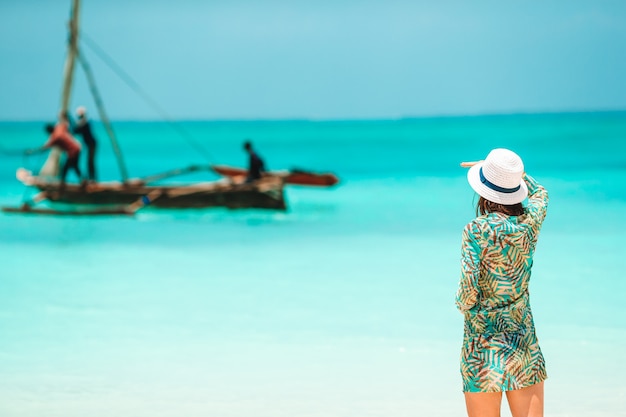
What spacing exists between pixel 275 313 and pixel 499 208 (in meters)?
3.46

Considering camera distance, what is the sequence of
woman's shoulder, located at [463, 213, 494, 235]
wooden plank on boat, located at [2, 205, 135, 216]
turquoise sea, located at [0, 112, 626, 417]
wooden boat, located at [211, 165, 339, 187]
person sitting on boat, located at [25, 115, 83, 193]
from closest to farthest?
woman's shoulder, located at [463, 213, 494, 235] < turquoise sea, located at [0, 112, 626, 417] < wooden plank on boat, located at [2, 205, 135, 216] < person sitting on boat, located at [25, 115, 83, 193] < wooden boat, located at [211, 165, 339, 187]

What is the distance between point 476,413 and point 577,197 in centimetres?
1172

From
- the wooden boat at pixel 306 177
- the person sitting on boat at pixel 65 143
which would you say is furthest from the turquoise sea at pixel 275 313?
the person sitting on boat at pixel 65 143

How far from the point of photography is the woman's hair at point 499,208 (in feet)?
7.36

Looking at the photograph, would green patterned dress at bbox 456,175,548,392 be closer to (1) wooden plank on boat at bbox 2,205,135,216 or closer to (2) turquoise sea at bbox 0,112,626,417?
(2) turquoise sea at bbox 0,112,626,417

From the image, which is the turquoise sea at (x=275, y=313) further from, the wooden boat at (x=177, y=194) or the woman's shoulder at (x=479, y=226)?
the woman's shoulder at (x=479, y=226)

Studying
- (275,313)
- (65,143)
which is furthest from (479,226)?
(65,143)

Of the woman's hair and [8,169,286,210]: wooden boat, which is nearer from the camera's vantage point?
the woman's hair

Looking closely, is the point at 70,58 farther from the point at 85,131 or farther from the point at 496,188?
the point at 496,188

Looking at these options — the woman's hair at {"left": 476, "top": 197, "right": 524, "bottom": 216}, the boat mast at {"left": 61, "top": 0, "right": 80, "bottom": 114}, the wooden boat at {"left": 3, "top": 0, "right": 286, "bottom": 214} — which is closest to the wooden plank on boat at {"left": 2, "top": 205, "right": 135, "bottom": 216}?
the wooden boat at {"left": 3, "top": 0, "right": 286, "bottom": 214}

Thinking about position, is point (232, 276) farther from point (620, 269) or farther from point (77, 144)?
point (77, 144)

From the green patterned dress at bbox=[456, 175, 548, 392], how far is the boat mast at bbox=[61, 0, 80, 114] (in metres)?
9.22

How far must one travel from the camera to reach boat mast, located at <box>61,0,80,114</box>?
10.8 meters

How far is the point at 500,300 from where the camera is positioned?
2219mm
